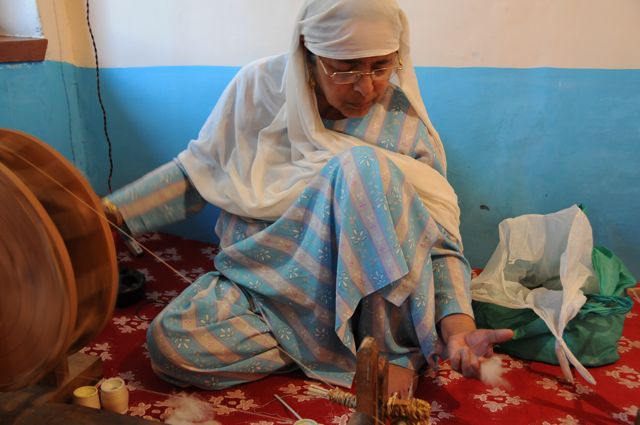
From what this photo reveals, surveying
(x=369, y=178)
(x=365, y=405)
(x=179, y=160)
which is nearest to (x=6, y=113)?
(x=179, y=160)

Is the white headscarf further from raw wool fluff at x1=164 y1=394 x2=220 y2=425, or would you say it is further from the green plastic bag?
raw wool fluff at x1=164 y1=394 x2=220 y2=425

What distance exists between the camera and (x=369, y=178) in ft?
4.31

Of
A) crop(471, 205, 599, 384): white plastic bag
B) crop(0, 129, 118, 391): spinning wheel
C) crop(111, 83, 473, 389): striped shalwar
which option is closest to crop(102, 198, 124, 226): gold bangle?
crop(111, 83, 473, 389): striped shalwar

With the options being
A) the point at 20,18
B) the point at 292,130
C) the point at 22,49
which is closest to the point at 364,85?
the point at 292,130

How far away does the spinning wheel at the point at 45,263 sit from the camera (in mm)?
930

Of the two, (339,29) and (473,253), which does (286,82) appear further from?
(473,253)

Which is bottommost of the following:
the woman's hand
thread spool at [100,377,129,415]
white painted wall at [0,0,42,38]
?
thread spool at [100,377,129,415]

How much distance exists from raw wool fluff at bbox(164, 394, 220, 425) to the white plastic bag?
0.90m

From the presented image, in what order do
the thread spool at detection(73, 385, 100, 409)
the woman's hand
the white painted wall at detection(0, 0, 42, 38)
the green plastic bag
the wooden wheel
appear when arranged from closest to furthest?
the wooden wheel < the woman's hand < the thread spool at detection(73, 385, 100, 409) < the green plastic bag < the white painted wall at detection(0, 0, 42, 38)

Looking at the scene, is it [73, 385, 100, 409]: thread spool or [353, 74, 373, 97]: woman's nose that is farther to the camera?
[353, 74, 373, 97]: woman's nose

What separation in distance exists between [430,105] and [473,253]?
0.62 m

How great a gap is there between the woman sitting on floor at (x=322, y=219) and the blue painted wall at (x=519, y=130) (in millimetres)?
459

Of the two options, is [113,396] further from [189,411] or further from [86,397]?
[189,411]

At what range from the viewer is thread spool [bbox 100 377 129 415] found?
130cm
